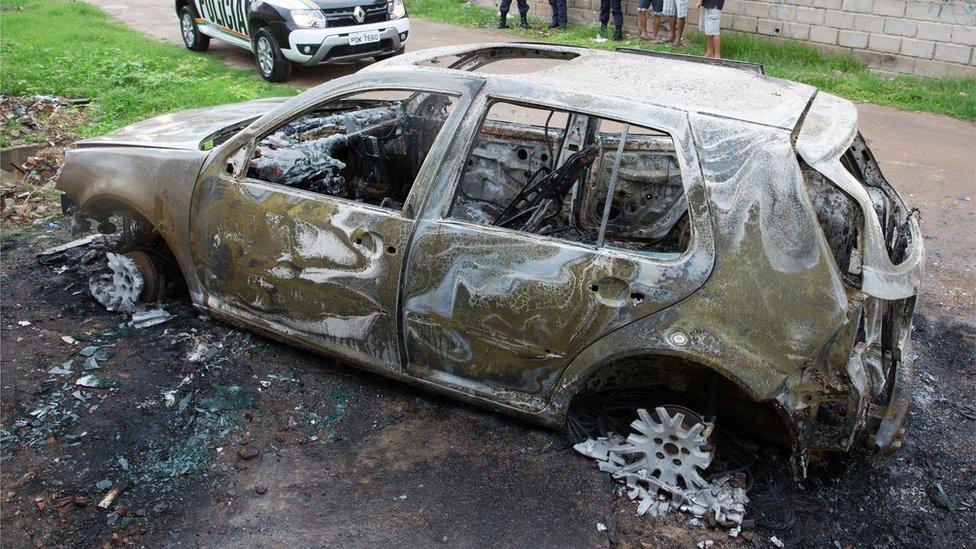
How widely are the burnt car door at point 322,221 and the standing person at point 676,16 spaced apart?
29.3ft

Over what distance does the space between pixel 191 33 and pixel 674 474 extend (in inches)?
438

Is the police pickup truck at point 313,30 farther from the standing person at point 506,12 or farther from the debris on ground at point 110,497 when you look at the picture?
the debris on ground at point 110,497

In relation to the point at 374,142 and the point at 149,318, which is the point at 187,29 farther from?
the point at 374,142

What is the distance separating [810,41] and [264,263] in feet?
32.9

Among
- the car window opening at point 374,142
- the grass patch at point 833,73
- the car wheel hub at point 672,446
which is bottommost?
the grass patch at point 833,73

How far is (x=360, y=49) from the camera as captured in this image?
10.1m

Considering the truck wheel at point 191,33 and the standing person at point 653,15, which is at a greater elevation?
the truck wheel at point 191,33

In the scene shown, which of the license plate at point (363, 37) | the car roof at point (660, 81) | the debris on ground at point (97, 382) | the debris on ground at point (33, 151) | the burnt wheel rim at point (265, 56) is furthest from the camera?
the burnt wheel rim at point (265, 56)

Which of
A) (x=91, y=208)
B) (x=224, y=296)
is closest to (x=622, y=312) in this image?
(x=224, y=296)

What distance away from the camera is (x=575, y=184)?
4.00 metres

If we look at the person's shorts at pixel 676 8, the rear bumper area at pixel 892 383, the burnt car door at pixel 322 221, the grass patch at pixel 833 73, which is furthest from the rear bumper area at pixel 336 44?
the rear bumper area at pixel 892 383

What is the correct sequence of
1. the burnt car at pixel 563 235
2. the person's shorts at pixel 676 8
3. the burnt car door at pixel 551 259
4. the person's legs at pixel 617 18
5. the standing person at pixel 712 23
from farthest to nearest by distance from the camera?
the person's legs at pixel 617 18, the person's shorts at pixel 676 8, the standing person at pixel 712 23, the burnt car door at pixel 551 259, the burnt car at pixel 563 235

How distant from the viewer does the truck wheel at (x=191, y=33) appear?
1182cm

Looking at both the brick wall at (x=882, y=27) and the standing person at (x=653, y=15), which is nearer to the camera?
the brick wall at (x=882, y=27)
